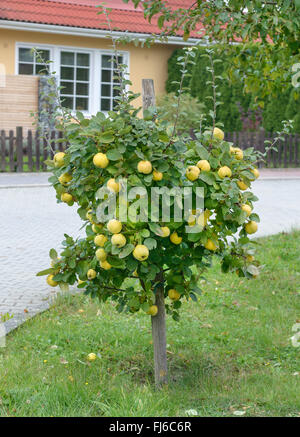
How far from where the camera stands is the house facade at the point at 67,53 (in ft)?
59.9

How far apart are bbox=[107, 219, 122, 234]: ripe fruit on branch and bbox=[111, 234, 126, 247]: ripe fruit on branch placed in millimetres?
23

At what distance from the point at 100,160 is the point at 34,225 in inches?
249

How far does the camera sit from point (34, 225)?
9.25 m

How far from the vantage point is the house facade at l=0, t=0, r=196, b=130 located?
18266 mm

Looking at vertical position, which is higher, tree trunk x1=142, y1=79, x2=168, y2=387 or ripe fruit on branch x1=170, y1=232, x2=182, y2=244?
ripe fruit on branch x1=170, y1=232, x2=182, y2=244

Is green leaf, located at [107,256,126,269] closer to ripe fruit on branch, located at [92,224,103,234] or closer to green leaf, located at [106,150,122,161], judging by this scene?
ripe fruit on branch, located at [92,224,103,234]

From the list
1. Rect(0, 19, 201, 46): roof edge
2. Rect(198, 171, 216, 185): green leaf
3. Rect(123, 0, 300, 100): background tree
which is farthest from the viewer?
Rect(0, 19, 201, 46): roof edge

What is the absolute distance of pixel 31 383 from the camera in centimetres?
365

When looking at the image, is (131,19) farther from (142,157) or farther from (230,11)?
(142,157)

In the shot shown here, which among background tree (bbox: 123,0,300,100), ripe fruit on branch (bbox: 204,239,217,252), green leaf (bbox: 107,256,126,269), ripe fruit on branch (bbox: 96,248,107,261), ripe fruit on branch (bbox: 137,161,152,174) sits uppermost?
background tree (bbox: 123,0,300,100)

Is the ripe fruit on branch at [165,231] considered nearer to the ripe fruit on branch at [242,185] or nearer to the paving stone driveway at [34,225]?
the ripe fruit on branch at [242,185]

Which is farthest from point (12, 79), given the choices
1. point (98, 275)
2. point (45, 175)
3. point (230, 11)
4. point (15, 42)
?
point (98, 275)

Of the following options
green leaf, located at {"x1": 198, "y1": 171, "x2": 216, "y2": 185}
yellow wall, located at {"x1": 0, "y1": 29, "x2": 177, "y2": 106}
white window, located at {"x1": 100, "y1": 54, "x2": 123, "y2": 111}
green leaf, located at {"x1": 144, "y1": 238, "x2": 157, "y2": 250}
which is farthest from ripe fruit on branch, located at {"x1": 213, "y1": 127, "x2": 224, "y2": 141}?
white window, located at {"x1": 100, "y1": 54, "x2": 123, "y2": 111}

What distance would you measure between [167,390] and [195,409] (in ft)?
0.90
